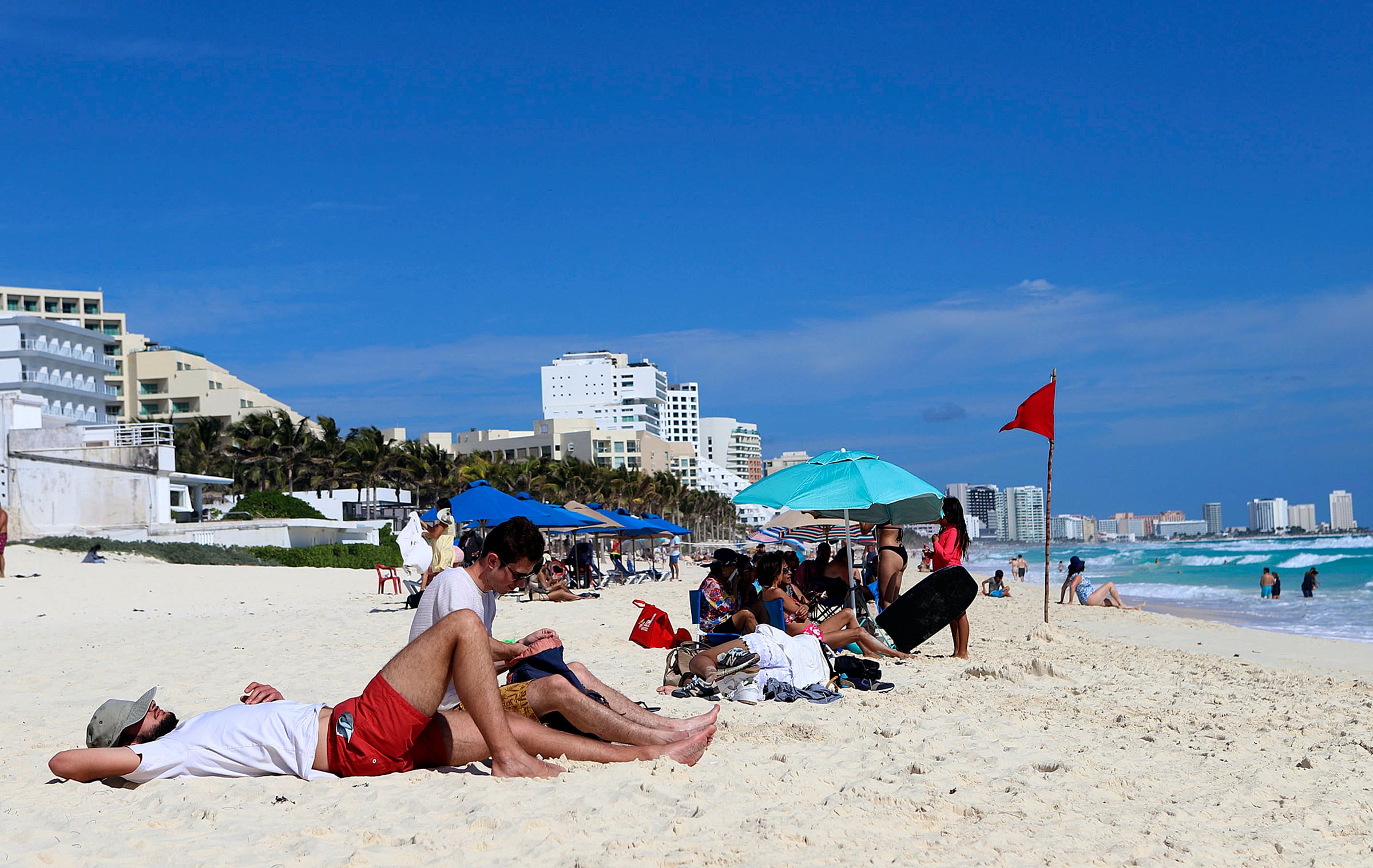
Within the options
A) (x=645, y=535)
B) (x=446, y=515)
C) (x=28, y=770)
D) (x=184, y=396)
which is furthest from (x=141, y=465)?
(x=184, y=396)

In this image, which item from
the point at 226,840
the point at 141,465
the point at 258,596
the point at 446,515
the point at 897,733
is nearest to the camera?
the point at 226,840

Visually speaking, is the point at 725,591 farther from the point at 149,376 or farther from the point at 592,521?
the point at 149,376

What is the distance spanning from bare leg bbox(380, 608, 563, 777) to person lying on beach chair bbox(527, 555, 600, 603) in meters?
12.2

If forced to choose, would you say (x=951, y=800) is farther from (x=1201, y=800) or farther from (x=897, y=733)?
(x=897, y=733)

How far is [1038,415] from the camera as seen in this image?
1134cm

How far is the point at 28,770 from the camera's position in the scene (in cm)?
445

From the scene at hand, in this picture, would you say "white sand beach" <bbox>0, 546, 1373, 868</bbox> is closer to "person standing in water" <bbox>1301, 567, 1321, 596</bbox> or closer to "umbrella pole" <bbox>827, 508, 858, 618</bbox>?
"umbrella pole" <bbox>827, 508, 858, 618</bbox>

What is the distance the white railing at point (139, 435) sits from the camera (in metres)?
33.7

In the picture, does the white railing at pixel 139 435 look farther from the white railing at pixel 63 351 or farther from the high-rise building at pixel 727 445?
the high-rise building at pixel 727 445

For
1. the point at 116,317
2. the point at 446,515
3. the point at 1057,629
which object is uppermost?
the point at 116,317

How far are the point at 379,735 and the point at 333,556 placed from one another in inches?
1100

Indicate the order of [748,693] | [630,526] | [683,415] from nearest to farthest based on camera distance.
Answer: [748,693], [630,526], [683,415]

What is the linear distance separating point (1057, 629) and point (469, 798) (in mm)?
9680

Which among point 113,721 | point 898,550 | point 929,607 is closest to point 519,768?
point 113,721
